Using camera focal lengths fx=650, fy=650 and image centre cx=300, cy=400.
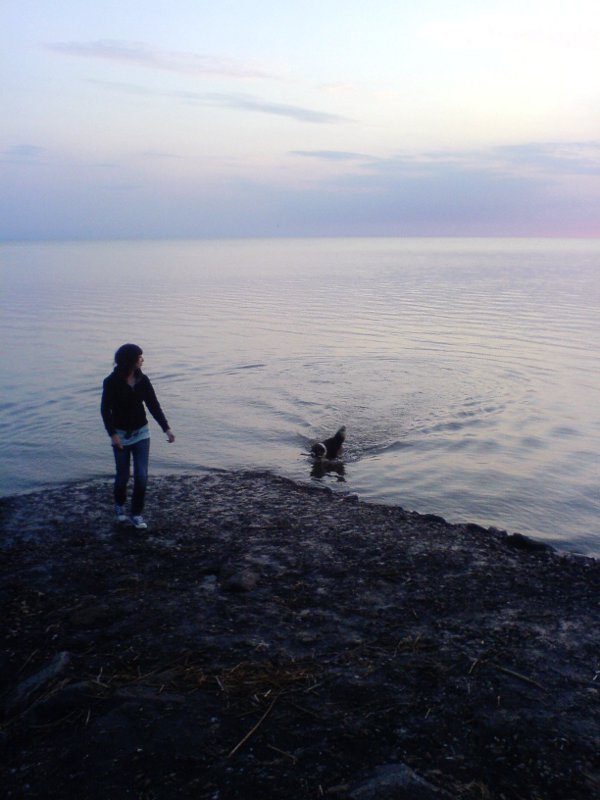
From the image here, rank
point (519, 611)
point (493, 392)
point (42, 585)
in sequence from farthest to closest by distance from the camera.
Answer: point (493, 392) < point (42, 585) < point (519, 611)

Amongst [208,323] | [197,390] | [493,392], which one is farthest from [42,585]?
[208,323]

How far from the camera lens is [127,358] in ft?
27.8

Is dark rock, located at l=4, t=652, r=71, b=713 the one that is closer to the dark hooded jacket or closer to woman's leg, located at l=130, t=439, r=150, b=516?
the dark hooded jacket

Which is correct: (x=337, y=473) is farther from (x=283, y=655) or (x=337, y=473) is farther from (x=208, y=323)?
(x=208, y=323)

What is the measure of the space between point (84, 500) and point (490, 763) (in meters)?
8.02

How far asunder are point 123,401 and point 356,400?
1039 cm

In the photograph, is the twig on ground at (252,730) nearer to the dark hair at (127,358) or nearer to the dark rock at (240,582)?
the dark rock at (240,582)

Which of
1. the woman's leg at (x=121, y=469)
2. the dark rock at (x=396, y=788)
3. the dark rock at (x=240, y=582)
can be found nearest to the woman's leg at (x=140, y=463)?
the woman's leg at (x=121, y=469)

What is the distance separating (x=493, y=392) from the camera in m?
19.6

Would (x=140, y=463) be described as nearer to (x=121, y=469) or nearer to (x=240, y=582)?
(x=121, y=469)

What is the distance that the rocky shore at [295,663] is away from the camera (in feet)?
14.6

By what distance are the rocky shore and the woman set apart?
0.72 metres

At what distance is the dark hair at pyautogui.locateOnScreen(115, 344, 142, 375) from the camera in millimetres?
8445

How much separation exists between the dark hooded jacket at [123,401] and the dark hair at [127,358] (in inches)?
3.9
